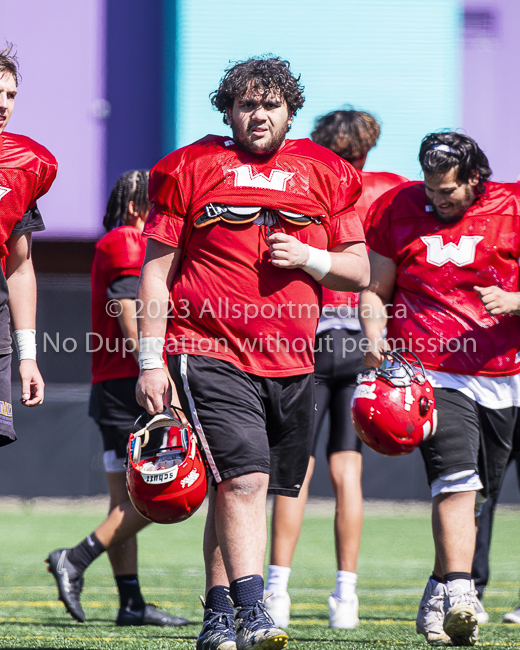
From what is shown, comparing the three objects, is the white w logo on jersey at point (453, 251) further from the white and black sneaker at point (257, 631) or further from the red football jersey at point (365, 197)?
the white and black sneaker at point (257, 631)

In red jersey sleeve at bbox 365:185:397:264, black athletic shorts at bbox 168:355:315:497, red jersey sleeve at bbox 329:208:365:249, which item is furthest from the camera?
red jersey sleeve at bbox 365:185:397:264

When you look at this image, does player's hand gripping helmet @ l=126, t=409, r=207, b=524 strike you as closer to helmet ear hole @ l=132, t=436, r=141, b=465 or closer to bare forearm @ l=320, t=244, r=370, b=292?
helmet ear hole @ l=132, t=436, r=141, b=465

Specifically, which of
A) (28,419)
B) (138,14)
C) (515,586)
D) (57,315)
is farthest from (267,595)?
(138,14)

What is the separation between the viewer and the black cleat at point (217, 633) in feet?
9.85

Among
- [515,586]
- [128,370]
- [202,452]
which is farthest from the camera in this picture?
[515,586]

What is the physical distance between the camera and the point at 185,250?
10.6 ft

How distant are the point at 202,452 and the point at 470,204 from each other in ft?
5.38

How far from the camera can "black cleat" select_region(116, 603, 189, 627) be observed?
4402 mm

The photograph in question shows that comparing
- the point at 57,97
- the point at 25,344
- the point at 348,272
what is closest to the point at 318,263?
the point at 348,272

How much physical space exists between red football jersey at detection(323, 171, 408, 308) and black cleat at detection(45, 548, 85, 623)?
175 cm

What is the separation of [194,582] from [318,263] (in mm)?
3379

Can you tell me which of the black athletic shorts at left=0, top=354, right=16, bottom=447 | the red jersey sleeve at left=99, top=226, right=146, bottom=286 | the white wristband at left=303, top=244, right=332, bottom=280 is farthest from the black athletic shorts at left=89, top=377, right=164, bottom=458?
the white wristband at left=303, top=244, right=332, bottom=280

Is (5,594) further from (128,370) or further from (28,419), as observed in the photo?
(28,419)

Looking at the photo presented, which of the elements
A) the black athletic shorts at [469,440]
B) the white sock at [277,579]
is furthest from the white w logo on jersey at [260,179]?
the white sock at [277,579]
